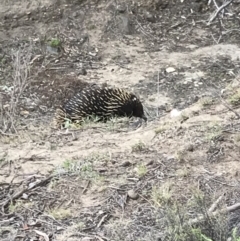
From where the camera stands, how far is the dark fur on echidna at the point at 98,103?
347 inches

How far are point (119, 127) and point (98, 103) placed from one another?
2.17 metres

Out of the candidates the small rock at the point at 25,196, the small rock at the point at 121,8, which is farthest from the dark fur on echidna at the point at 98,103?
the small rock at the point at 25,196

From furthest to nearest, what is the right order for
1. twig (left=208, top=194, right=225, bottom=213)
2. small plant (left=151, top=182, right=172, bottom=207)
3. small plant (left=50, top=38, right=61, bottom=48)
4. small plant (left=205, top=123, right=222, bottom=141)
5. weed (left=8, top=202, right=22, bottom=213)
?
small plant (left=50, top=38, right=61, bottom=48)
small plant (left=205, top=123, right=222, bottom=141)
weed (left=8, top=202, right=22, bottom=213)
small plant (left=151, top=182, right=172, bottom=207)
twig (left=208, top=194, right=225, bottom=213)

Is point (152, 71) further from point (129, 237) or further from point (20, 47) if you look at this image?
point (129, 237)

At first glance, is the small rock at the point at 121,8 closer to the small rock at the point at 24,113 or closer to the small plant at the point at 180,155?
the small rock at the point at 24,113

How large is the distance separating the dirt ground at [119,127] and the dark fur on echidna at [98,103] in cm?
26

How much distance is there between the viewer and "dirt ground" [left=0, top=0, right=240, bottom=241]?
435cm

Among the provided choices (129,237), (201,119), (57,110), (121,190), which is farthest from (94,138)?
(57,110)

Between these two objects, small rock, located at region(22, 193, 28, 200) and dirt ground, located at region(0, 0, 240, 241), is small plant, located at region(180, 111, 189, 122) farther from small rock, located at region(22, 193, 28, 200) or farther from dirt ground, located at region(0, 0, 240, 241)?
small rock, located at region(22, 193, 28, 200)

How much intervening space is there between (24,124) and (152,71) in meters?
2.93

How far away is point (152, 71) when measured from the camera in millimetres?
10000

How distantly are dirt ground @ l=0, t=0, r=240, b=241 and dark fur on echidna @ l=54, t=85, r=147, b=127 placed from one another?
0.26 meters

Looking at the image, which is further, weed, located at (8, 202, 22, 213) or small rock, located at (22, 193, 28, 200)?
small rock, located at (22, 193, 28, 200)

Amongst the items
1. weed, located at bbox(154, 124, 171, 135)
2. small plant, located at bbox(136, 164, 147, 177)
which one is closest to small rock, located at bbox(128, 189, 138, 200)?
small plant, located at bbox(136, 164, 147, 177)
